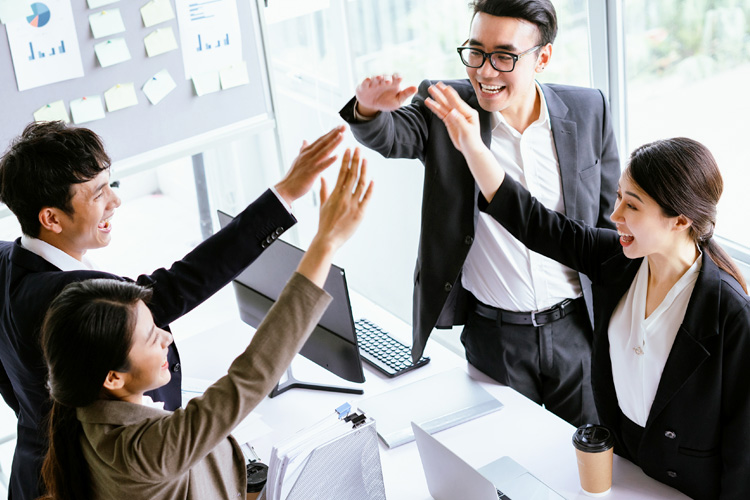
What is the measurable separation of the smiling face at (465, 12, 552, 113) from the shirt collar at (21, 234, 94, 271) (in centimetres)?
107

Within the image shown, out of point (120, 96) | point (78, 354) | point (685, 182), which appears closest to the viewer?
point (78, 354)

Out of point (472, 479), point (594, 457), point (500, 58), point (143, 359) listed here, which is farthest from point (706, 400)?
point (143, 359)

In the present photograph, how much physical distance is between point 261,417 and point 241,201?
8.26ft

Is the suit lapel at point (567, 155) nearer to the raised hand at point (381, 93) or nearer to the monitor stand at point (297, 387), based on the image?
the raised hand at point (381, 93)

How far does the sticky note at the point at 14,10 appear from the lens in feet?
8.09

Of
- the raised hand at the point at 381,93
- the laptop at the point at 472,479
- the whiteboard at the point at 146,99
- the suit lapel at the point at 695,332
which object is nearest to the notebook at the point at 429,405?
the laptop at the point at 472,479

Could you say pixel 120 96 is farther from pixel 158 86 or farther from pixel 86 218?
pixel 86 218

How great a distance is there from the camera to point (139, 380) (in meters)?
1.38

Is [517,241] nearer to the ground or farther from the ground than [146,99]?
nearer to the ground

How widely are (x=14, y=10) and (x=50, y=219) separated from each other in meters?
1.15

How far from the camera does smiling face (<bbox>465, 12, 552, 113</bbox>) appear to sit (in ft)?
6.49

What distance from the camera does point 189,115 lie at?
296 centimetres

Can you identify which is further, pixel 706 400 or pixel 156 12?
pixel 156 12

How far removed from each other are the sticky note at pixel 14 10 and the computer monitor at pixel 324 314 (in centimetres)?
92
